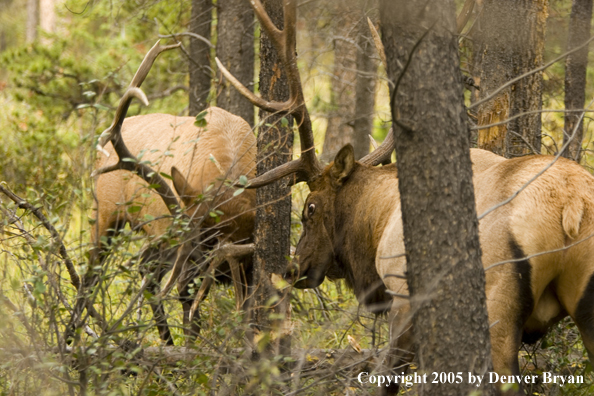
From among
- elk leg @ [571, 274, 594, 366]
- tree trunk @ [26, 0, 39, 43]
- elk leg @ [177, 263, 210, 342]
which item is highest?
tree trunk @ [26, 0, 39, 43]

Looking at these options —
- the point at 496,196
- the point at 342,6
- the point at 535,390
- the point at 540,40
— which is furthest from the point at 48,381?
the point at 342,6

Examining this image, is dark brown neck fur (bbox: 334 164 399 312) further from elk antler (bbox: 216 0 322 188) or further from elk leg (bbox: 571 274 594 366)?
elk leg (bbox: 571 274 594 366)

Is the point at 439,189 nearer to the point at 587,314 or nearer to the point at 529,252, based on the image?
the point at 529,252

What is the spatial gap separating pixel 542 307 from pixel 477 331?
0.98 metres

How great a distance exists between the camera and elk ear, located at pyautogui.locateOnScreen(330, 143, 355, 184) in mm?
4742

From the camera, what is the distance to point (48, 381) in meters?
3.18

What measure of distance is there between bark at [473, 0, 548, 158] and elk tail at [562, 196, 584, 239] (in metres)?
1.79

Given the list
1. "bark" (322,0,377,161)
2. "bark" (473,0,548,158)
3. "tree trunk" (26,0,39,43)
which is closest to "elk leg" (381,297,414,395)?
"bark" (473,0,548,158)

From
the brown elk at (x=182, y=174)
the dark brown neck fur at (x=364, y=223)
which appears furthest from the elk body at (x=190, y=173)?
the dark brown neck fur at (x=364, y=223)

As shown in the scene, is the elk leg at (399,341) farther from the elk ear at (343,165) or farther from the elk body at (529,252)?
the elk ear at (343,165)

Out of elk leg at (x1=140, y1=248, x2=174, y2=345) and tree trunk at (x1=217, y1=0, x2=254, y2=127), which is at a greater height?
tree trunk at (x1=217, y1=0, x2=254, y2=127)

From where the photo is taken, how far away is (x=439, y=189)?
2771 millimetres

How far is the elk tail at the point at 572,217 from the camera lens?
3.32m

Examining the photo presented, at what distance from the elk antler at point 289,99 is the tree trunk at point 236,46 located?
3.48 m
